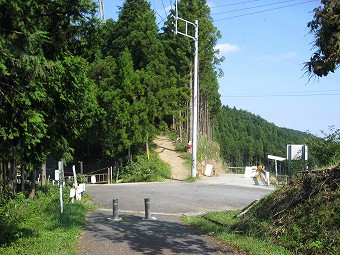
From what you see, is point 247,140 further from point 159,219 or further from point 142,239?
point 142,239

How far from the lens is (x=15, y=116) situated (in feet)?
22.3

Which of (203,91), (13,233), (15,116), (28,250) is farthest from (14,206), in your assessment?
(203,91)

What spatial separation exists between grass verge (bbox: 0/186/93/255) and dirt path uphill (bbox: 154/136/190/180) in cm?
1953

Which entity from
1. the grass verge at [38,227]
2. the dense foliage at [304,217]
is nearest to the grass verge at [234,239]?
the dense foliage at [304,217]

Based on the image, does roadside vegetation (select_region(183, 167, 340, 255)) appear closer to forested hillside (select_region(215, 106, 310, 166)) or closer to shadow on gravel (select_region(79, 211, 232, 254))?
shadow on gravel (select_region(79, 211, 232, 254))

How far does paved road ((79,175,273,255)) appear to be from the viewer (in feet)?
30.0

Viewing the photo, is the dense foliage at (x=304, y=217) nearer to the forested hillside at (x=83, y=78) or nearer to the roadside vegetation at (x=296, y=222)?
the roadside vegetation at (x=296, y=222)

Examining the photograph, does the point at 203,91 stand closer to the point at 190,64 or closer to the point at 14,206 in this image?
the point at 190,64

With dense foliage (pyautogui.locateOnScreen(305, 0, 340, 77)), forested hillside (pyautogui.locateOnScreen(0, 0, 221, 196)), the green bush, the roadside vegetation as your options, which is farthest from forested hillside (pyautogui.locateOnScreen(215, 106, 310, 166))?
dense foliage (pyautogui.locateOnScreen(305, 0, 340, 77))

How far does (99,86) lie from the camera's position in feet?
108

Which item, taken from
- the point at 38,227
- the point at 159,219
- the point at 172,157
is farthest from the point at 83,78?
the point at 172,157

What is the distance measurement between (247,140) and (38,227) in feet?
256

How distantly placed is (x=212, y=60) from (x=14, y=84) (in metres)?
37.6

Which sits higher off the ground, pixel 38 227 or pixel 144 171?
pixel 144 171
